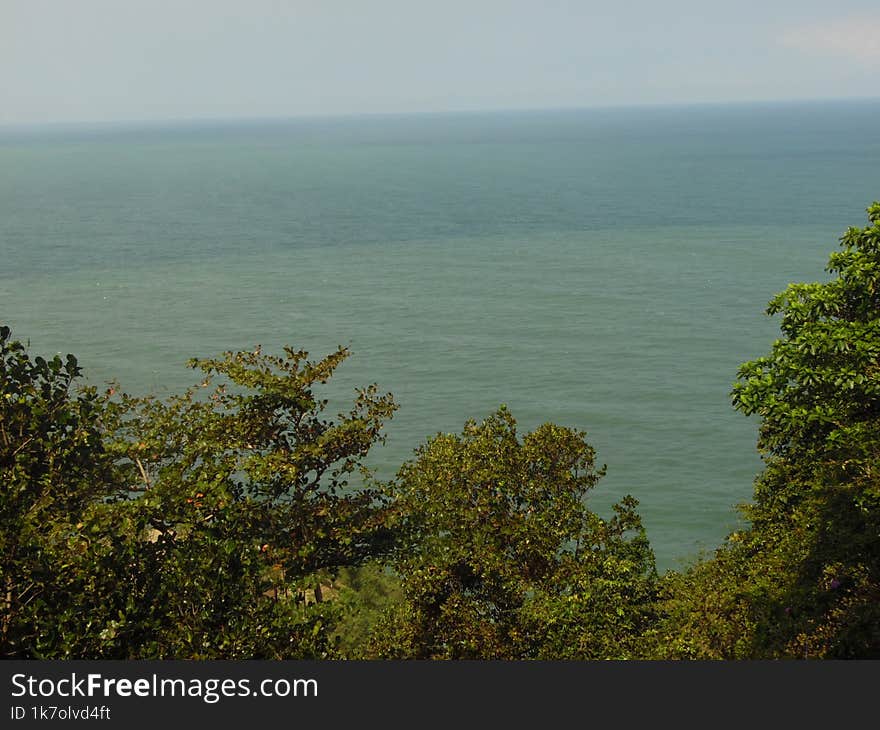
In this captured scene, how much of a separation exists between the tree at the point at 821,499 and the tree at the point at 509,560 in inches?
62.7

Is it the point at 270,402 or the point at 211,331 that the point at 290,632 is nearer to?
the point at 270,402

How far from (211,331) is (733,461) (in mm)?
44789

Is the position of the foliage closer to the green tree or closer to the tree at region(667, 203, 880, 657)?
the green tree

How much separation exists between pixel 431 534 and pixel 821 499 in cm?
842

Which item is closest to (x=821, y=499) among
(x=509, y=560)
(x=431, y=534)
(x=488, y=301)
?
(x=509, y=560)

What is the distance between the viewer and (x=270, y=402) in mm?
20812

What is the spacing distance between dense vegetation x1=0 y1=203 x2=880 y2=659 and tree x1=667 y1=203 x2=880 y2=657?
0.05 meters

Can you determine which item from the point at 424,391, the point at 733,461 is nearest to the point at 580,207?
the point at 424,391

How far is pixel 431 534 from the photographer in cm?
2192

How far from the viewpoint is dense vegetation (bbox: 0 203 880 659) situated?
12.7m

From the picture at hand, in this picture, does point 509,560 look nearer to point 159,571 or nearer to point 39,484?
point 159,571

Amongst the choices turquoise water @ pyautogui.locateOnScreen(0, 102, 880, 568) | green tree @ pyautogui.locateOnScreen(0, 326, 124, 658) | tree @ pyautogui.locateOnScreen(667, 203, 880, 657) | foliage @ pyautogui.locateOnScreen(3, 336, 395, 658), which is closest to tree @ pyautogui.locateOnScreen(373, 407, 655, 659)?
tree @ pyautogui.locateOnScreen(667, 203, 880, 657)

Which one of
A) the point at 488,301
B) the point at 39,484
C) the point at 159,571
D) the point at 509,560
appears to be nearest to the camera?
the point at 159,571

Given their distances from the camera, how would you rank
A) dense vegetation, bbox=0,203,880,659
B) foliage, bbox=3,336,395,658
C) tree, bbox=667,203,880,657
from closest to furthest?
foliage, bbox=3,336,395,658 < dense vegetation, bbox=0,203,880,659 < tree, bbox=667,203,880,657
